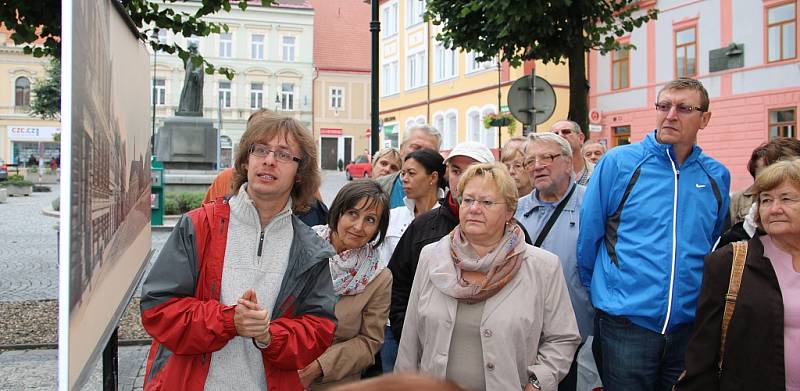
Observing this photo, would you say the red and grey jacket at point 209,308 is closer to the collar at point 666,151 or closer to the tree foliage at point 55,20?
the collar at point 666,151

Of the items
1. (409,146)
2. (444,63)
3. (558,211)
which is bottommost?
(558,211)

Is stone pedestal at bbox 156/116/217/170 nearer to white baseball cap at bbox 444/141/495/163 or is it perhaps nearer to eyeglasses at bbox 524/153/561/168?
white baseball cap at bbox 444/141/495/163

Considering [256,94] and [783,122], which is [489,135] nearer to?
[783,122]

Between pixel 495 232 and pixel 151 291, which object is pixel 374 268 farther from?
pixel 151 291

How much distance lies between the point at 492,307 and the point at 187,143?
15234mm

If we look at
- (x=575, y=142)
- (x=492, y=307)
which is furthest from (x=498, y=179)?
(x=575, y=142)

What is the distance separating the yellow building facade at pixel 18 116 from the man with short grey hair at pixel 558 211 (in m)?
60.5

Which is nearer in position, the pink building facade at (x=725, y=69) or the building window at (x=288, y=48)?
the pink building facade at (x=725, y=69)

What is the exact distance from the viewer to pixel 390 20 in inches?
1829

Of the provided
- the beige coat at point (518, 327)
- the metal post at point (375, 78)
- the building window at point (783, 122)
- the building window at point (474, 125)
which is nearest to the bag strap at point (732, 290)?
the beige coat at point (518, 327)

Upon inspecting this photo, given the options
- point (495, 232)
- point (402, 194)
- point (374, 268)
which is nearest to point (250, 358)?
point (374, 268)

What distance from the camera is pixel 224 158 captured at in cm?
5662

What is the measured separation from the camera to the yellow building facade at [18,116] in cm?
5825

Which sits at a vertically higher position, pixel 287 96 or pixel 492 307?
pixel 287 96
